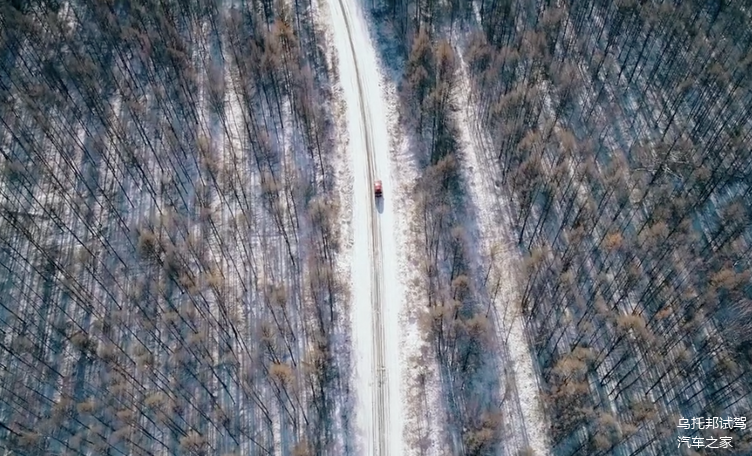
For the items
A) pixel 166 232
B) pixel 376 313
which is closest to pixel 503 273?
pixel 376 313

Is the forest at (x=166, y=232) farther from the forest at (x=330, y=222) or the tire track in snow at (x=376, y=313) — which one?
the tire track in snow at (x=376, y=313)

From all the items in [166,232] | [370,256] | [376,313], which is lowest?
[376,313]

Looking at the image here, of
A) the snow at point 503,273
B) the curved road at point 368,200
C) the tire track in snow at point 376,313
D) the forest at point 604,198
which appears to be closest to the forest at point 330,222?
the forest at point 604,198

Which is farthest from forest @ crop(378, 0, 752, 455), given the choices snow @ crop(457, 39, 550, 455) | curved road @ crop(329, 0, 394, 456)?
curved road @ crop(329, 0, 394, 456)

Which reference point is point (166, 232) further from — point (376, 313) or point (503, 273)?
point (503, 273)

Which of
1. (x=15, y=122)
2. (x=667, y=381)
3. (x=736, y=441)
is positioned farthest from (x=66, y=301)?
(x=736, y=441)

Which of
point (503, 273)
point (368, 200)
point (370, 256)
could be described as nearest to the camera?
point (503, 273)
